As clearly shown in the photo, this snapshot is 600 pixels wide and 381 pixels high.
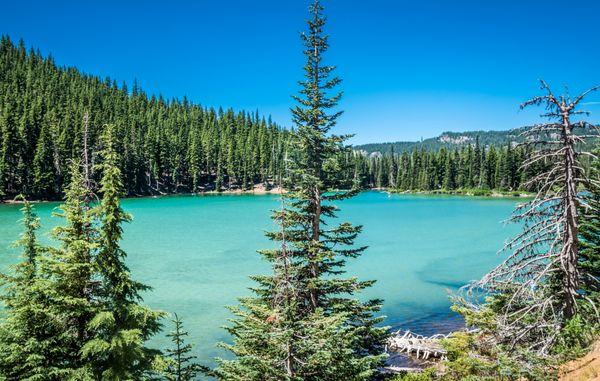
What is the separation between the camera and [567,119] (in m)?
9.84

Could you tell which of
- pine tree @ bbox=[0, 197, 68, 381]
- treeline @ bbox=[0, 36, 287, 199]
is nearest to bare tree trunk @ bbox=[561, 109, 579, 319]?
pine tree @ bbox=[0, 197, 68, 381]

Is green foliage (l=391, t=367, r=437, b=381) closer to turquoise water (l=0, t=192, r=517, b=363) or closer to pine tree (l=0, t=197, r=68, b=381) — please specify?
turquoise water (l=0, t=192, r=517, b=363)

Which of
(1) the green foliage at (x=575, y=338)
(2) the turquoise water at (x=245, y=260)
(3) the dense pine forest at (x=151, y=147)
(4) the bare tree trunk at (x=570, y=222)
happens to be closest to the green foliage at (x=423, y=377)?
(1) the green foliage at (x=575, y=338)

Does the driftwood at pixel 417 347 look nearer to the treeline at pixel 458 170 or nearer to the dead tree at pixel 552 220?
the dead tree at pixel 552 220

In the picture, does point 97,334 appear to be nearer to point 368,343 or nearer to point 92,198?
point 92,198

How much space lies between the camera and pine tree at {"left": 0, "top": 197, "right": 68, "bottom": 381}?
9703 millimetres

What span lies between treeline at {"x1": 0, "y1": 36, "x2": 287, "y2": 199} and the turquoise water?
754 inches

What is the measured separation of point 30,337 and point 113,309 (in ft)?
6.50

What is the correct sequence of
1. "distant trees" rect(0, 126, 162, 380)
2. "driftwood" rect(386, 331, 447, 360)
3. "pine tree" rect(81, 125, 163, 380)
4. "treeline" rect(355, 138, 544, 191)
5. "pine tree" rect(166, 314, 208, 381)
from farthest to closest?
"treeline" rect(355, 138, 544, 191) < "driftwood" rect(386, 331, 447, 360) < "pine tree" rect(166, 314, 208, 381) < "pine tree" rect(81, 125, 163, 380) < "distant trees" rect(0, 126, 162, 380)

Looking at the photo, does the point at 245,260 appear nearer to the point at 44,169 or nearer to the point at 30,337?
the point at 30,337

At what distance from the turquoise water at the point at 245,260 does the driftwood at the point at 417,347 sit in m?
3.52

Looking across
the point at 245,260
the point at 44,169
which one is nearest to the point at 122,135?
the point at 44,169

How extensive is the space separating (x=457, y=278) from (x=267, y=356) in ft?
94.9

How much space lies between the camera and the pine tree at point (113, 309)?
33.5 feet
